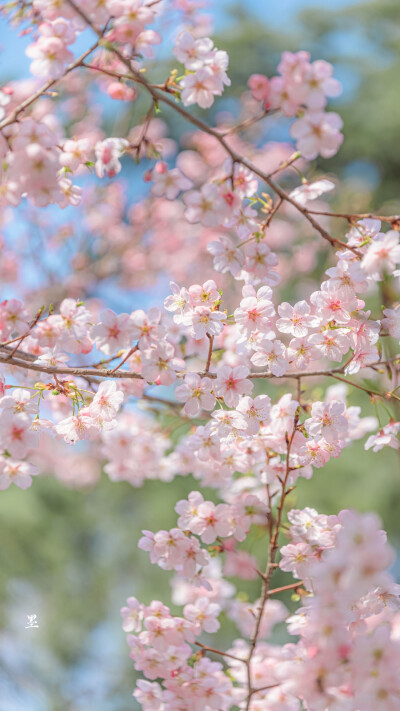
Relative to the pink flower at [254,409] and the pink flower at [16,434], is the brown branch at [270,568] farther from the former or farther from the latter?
the pink flower at [16,434]

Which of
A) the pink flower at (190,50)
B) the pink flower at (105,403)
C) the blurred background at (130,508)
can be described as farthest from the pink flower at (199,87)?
the blurred background at (130,508)

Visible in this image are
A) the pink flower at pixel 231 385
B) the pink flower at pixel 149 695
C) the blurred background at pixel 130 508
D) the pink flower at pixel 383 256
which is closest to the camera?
the pink flower at pixel 383 256

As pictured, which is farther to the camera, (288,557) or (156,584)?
(156,584)

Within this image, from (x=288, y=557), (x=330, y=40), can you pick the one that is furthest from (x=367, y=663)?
(x=330, y=40)

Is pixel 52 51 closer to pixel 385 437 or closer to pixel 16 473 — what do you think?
pixel 16 473

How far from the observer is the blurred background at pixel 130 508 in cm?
358

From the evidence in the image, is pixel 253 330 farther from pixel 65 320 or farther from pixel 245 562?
pixel 245 562

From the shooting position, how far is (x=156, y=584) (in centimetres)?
430

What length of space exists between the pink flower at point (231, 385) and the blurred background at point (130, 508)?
2.48 metres

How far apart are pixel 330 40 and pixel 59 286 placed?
12.6 feet

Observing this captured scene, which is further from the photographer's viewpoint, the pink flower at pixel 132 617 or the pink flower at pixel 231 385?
the pink flower at pixel 132 617

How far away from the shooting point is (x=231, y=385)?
2.87 ft

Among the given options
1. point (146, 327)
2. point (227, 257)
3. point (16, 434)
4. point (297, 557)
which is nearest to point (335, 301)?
point (227, 257)

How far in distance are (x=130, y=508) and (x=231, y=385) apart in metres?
4.25
